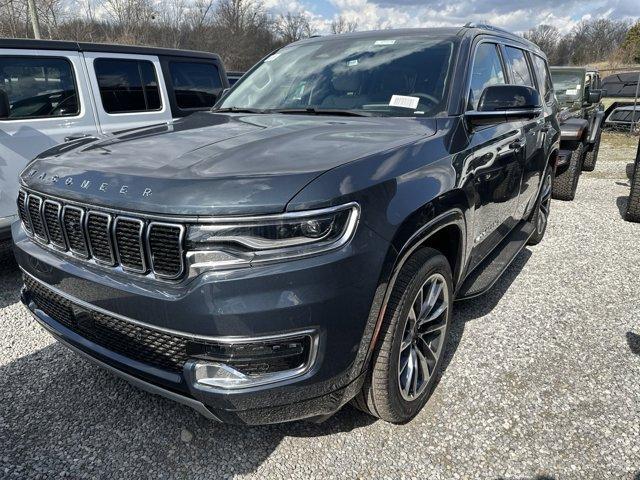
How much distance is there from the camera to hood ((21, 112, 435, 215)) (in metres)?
1.82

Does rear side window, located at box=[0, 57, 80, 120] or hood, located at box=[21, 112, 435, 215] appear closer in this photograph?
hood, located at box=[21, 112, 435, 215]

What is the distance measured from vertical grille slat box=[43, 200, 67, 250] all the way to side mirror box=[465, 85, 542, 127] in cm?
215

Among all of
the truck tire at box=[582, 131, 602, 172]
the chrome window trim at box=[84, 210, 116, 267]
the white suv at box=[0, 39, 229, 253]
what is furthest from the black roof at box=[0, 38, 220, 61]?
the truck tire at box=[582, 131, 602, 172]

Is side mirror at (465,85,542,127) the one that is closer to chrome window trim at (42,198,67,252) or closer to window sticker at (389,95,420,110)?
window sticker at (389,95,420,110)

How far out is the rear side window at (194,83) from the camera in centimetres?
593

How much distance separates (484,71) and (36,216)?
9.23ft

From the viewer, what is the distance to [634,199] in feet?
20.3

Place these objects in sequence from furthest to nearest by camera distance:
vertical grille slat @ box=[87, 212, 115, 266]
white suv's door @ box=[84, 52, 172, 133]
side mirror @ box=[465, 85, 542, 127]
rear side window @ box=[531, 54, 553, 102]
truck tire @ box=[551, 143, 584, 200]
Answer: truck tire @ box=[551, 143, 584, 200]
white suv's door @ box=[84, 52, 172, 133]
rear side window @ box=[531, 54, 553, 102]
side mirror @ box=[465, 85, 542, 127]
vertical grille slat @ box=[87, 212, 115, 266]

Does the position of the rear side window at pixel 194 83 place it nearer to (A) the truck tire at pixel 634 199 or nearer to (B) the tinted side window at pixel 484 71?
(B) the tinted side window at pixel 484 71

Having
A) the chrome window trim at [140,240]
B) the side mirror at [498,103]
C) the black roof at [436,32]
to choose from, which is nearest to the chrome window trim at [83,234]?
the chrome window trim at [140,240]

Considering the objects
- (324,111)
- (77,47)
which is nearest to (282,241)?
(324,111)

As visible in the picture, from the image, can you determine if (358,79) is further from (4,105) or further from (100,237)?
(4,105)

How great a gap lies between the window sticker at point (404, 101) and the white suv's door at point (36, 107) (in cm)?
337

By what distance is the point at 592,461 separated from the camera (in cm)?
236
